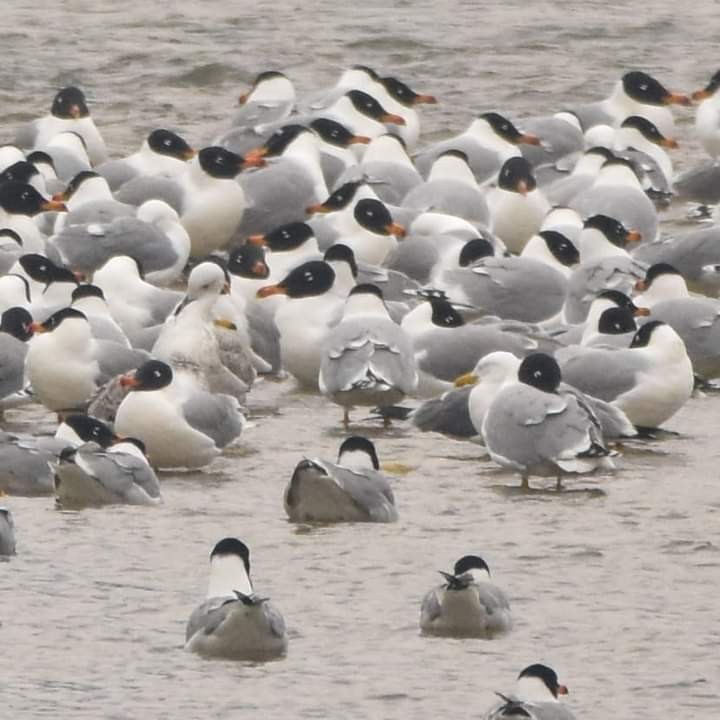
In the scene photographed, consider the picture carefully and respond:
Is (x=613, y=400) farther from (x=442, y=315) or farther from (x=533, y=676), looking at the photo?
(x=533, y=676)

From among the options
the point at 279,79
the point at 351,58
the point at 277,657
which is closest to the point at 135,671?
the point at 277,657

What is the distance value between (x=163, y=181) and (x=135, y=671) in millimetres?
8886

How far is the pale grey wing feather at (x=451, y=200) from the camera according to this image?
17.4 metres

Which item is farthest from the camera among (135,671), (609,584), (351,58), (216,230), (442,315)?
(351,58)

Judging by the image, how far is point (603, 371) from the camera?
43.5ft

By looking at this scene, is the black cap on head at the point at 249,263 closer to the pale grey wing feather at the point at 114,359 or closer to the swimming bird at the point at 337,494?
the pale grey wing feather at the point at 114,359

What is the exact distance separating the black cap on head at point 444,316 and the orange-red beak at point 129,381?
2.10 meters

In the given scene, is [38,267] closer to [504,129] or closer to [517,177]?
[517,177]

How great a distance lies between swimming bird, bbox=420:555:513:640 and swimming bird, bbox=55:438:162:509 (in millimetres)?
2070

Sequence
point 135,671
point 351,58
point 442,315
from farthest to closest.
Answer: point 351,58 < point 442,315 < point 135,671

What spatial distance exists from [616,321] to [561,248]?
217 centimetres

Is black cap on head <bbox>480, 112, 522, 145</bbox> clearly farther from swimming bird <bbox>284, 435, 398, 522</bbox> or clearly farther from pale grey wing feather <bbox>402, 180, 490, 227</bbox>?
swimming bird <bbox>284, 435, 398, 522</bbox>

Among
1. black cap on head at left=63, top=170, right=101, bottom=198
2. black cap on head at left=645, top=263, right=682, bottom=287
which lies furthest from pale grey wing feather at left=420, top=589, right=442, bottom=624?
black cap on head at left=63, top=170, right=101, bottom=198

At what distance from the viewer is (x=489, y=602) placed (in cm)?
970
